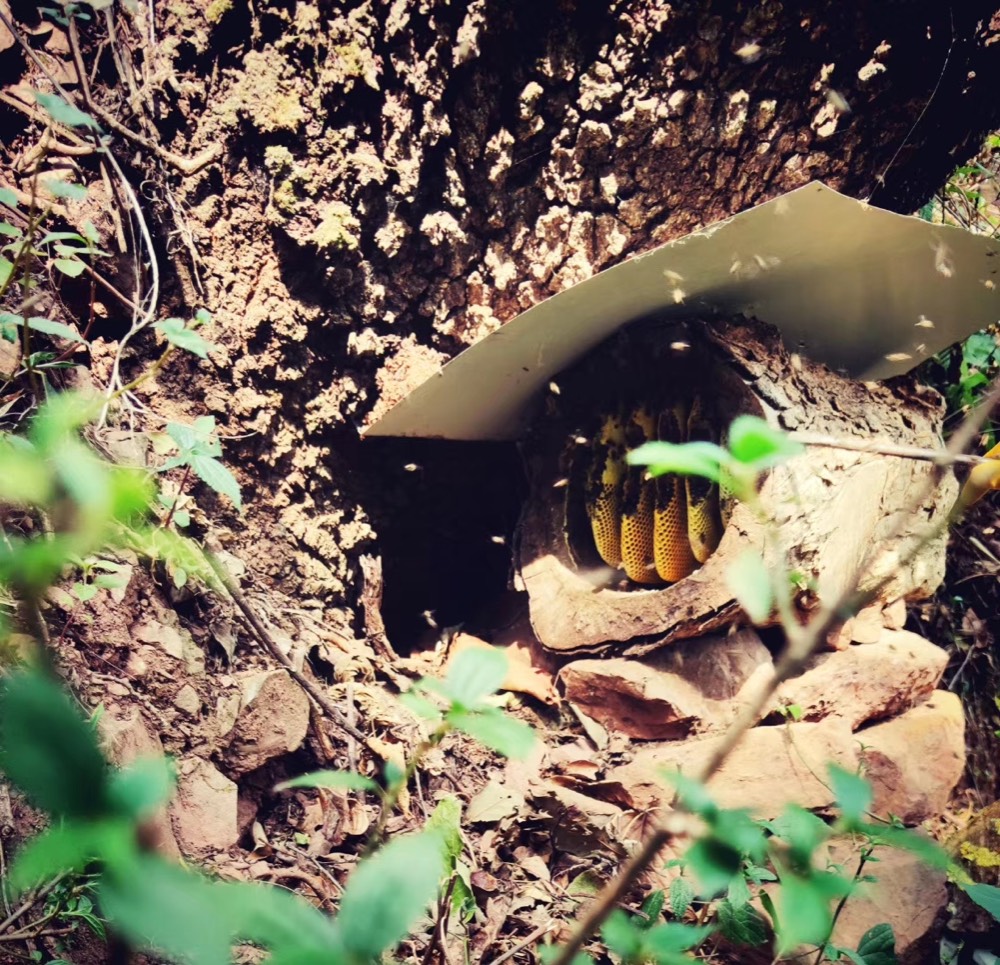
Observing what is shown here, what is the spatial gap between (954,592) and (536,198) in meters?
2.15

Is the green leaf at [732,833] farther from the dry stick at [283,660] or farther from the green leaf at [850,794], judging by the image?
the dry stick at [283,660]

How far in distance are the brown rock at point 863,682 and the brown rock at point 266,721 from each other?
50.5 inches

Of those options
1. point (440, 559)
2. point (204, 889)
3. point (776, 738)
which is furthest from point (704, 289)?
point (204, 889)

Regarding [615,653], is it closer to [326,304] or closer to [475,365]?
[475,365]

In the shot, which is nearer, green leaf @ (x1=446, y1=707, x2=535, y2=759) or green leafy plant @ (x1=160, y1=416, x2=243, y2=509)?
green leaf @ (x1=446, y1=707, x2=535, y2=759)

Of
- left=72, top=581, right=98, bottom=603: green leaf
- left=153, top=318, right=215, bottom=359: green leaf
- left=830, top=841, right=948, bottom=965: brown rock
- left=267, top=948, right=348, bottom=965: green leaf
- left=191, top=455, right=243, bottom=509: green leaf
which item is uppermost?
left=153, top=318, right=215, bottom=359: green leaf

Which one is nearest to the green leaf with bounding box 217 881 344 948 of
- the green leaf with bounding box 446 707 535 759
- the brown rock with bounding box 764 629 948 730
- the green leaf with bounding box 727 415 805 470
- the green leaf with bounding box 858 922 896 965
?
the green leaf with bounding box 446 707 535 759

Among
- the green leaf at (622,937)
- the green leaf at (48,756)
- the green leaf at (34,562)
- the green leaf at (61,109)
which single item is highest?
the green leaf at (61,109)

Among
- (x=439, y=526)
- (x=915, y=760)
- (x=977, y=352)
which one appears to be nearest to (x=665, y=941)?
(x=915, y=760)

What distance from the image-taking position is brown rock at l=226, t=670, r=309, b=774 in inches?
56.7

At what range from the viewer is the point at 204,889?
0.29 m

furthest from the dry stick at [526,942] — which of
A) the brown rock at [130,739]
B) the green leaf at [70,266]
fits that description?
the green leaf at [70,266]

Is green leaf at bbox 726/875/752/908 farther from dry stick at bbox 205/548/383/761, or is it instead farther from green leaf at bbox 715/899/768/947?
dry stick at bbox 205/548/383/761

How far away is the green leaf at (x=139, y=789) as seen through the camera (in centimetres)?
30
